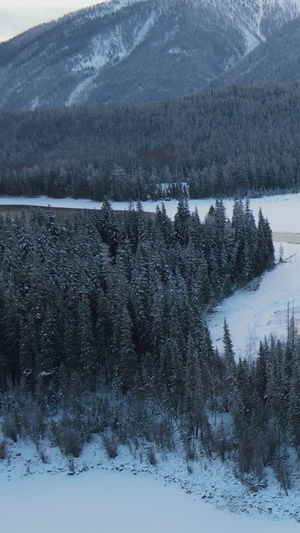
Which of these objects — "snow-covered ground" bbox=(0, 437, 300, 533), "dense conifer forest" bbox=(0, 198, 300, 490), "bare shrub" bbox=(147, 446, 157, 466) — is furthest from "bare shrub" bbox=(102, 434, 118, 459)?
"bare shrub" bbox=(147, 446, 157, 466)

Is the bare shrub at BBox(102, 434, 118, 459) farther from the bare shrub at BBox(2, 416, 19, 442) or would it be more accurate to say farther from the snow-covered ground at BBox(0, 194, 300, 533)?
the bare shrub at BBox(2, 416, 19, 442)

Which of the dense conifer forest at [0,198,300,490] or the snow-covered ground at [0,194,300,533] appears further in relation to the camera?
the dense conifer forest at [0,198,300,490]

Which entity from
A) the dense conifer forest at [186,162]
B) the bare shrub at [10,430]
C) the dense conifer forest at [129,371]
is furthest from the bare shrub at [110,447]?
the dense conifer forest at [186,162]

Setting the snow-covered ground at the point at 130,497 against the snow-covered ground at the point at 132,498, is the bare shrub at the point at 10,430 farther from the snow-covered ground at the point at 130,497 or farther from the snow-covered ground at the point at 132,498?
the snow-covered ground at the point at 132,498

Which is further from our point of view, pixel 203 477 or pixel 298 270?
pixel 298 270

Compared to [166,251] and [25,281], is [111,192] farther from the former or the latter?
[25,281]

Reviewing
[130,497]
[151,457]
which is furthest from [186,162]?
[130,497]

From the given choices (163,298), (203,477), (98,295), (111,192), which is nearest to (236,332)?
(163,298)

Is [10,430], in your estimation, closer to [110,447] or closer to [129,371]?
[110,447]
